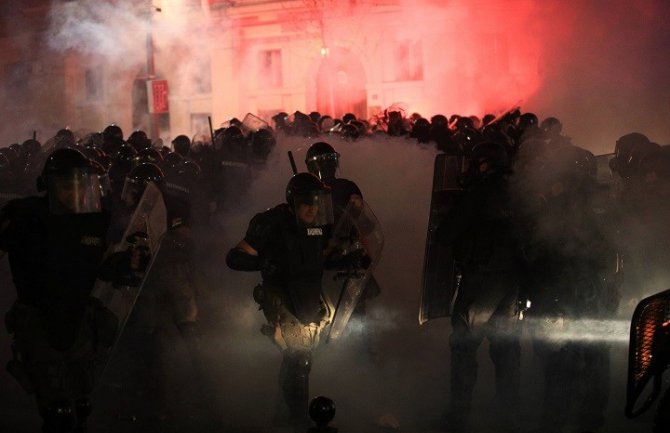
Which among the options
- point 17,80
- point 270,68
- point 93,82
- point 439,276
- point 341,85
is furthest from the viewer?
point 93,82

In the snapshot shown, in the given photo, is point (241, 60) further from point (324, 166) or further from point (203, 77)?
point (324, 166)

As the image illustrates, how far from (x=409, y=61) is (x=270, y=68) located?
4809 millimetres

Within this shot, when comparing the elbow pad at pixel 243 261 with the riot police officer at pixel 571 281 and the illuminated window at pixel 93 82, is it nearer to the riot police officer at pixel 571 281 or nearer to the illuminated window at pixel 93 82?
the riot police officer at pixel 571 281

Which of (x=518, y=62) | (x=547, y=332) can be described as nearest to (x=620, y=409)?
(x=547, y=332)

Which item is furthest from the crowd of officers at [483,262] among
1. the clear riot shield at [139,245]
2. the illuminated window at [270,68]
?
the illuminated window at [270,68]

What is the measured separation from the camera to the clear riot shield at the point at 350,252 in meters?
5.61

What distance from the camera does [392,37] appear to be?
2480 centimetres

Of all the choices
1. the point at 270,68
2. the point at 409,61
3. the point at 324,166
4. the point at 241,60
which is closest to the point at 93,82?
the point at 241,60

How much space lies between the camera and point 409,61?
81.1 ft

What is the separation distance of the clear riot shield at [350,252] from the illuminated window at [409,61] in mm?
18898

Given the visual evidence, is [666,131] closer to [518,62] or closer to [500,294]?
[518,62]

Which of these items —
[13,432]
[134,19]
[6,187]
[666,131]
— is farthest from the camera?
[134,19]

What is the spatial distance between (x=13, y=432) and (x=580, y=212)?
3.78m

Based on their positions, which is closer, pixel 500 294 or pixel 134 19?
pixel 500 294
